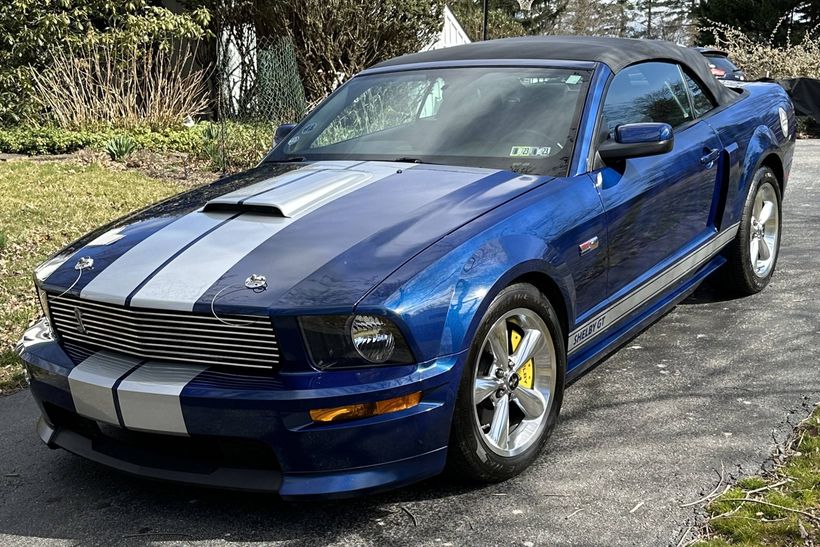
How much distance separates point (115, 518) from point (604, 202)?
2.26 metres

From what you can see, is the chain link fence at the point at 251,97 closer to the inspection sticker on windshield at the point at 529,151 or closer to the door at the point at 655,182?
the door at the point at 655,182

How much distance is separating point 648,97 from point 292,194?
2.02 m

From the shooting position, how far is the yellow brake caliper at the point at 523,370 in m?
3.08

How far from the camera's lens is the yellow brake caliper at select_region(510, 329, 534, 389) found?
10.1 ft

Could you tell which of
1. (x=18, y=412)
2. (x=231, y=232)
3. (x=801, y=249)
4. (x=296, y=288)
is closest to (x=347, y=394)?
(x=296, y=288)

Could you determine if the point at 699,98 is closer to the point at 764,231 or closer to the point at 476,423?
the point at 764,231

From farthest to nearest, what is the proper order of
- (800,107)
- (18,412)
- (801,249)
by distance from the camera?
(800,107)
(801,249)
(18,412)

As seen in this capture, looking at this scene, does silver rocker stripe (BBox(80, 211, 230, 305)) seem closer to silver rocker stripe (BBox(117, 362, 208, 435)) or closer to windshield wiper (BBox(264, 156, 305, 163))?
silver rocker stripe (BBox(117, 362, 208, 435))

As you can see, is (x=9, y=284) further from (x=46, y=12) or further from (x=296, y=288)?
(x=46, y=12)

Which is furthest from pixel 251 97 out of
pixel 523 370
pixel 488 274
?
pixel 488 274

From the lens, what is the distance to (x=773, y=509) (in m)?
2.78

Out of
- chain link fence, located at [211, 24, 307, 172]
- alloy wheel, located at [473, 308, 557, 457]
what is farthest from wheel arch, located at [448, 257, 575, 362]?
chain link fence, located at [211, 24, 307, 172]

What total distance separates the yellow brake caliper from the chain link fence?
7.85 metres

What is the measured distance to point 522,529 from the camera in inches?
109
